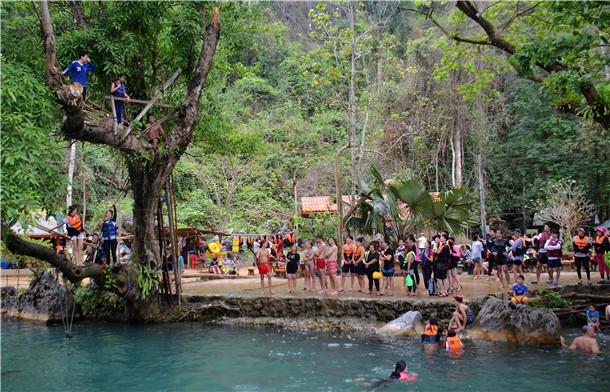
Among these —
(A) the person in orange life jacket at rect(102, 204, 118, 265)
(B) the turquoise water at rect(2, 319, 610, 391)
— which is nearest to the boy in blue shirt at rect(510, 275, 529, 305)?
(B) the turquoise water at rect(2, 319, 610, 391)

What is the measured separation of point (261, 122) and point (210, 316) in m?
20.8

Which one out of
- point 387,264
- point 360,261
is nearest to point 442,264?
point 387,264

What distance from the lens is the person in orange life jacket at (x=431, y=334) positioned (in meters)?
10.9

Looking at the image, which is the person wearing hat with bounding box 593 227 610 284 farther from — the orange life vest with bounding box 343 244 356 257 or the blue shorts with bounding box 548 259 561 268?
the orange life vest with bounding box 343 244 356 257

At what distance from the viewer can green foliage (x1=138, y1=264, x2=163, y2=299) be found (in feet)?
42.2

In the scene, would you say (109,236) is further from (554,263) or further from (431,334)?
(554,263)

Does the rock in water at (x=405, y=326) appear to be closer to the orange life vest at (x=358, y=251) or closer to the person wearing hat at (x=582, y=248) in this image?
the orange life vest at (x=358, y=251)

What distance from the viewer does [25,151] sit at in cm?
818

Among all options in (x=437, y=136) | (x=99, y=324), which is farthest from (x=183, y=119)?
(x=437, y=136)

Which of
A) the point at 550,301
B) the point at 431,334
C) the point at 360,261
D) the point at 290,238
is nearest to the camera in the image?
the point at 431,334

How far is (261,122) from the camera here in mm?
32750

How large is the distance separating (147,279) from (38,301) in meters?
4.73

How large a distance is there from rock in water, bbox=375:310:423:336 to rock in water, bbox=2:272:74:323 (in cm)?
970

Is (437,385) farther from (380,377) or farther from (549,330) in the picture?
(549,330)
